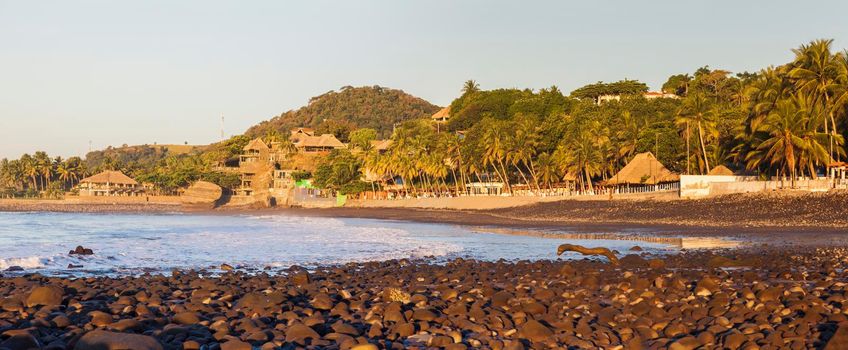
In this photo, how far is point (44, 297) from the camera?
955 centimetres

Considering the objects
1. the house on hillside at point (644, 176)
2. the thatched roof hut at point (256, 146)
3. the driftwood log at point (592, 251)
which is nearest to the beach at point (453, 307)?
the driftwood log at point (592, 251)

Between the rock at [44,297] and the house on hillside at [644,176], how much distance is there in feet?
158

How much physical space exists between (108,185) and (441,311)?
359 ft

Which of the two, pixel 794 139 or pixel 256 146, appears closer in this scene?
pixel 794 139

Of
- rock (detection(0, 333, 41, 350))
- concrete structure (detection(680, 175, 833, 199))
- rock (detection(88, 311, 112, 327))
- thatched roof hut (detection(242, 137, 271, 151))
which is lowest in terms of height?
rock (detection(88, 311, 112, 327))

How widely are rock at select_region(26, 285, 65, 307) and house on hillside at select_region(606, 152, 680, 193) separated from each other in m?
48.3

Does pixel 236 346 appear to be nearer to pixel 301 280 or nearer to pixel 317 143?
pixel 301 280

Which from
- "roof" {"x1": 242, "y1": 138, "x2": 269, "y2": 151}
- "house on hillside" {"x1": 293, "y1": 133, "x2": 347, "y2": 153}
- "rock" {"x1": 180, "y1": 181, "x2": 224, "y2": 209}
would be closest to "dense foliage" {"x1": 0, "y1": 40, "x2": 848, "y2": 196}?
"house on hillside" {"x1": 293, "y1": 133, "x2": 347, "y2": 153}

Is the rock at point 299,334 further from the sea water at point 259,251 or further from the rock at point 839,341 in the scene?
the sea water at point 259,251

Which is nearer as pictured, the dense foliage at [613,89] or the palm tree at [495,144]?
the palm tree at [495,144]

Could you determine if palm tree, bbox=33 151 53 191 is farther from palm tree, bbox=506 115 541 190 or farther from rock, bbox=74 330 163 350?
rock, bbox=74 330 163 350

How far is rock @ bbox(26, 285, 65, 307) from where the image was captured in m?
9.48

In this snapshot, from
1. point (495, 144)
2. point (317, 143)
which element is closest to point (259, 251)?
point (495, 144)

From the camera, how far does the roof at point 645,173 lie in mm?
55812
